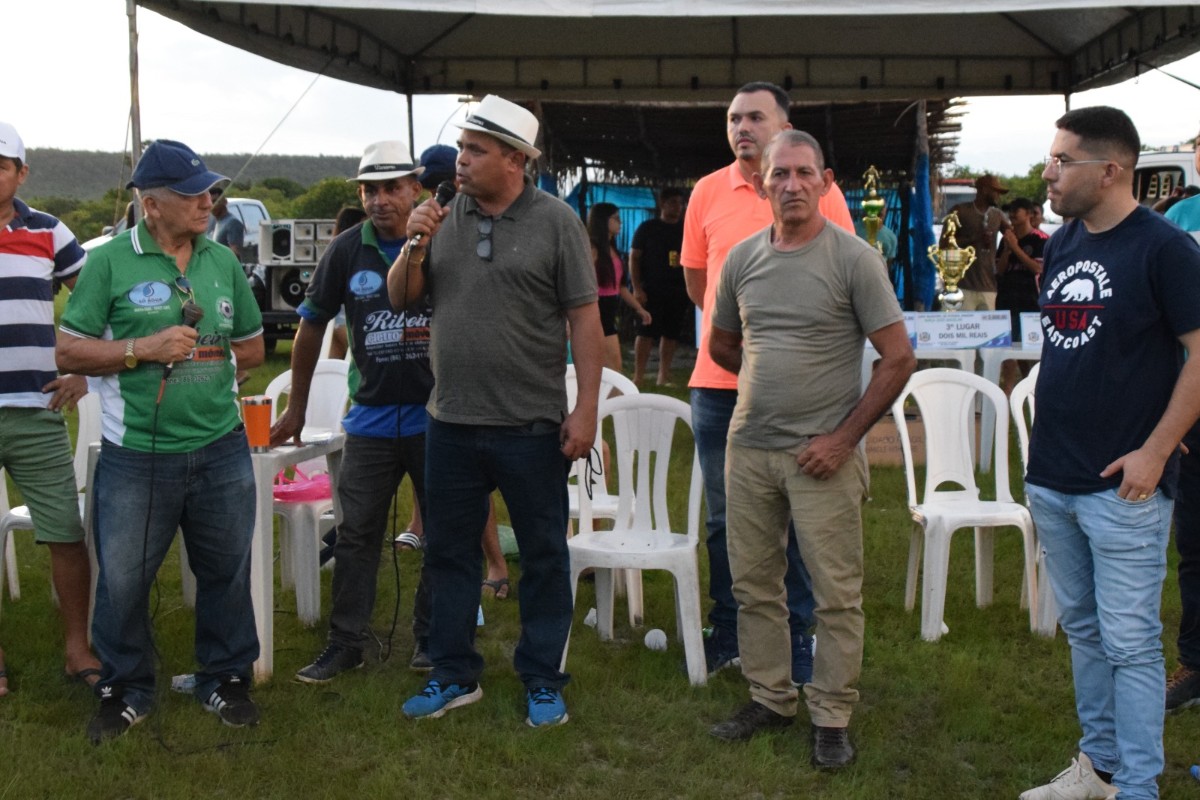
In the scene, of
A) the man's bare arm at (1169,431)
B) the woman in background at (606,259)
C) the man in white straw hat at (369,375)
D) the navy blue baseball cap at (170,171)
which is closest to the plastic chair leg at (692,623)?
the man in white straw hat at (369,375)

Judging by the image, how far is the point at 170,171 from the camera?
372cm

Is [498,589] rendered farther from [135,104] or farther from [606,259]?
[606,259]

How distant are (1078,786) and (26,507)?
3.99m

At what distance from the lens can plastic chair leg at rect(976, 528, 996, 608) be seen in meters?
5.33

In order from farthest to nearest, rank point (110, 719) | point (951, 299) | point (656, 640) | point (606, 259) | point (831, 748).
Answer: point (606, 259)
point (951, 299)
point (656, 640)
point (110, 719)
point (831, 748)

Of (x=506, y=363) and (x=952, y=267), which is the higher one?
(x=952, y=267)

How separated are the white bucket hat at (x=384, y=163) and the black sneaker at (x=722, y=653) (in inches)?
80.9

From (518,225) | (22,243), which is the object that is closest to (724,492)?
(518,225)

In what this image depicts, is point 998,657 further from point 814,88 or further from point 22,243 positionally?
point 814,88

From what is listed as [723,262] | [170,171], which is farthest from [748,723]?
[170,171]

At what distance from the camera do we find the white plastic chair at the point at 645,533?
14.5ft

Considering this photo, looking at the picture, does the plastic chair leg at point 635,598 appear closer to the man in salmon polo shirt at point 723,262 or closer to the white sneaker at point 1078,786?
the man in salmon polo shirt at point 723,262

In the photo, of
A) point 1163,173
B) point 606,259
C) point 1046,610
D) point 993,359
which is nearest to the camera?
point 1046,610

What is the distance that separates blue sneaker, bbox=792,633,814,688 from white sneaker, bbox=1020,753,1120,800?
977 mm
